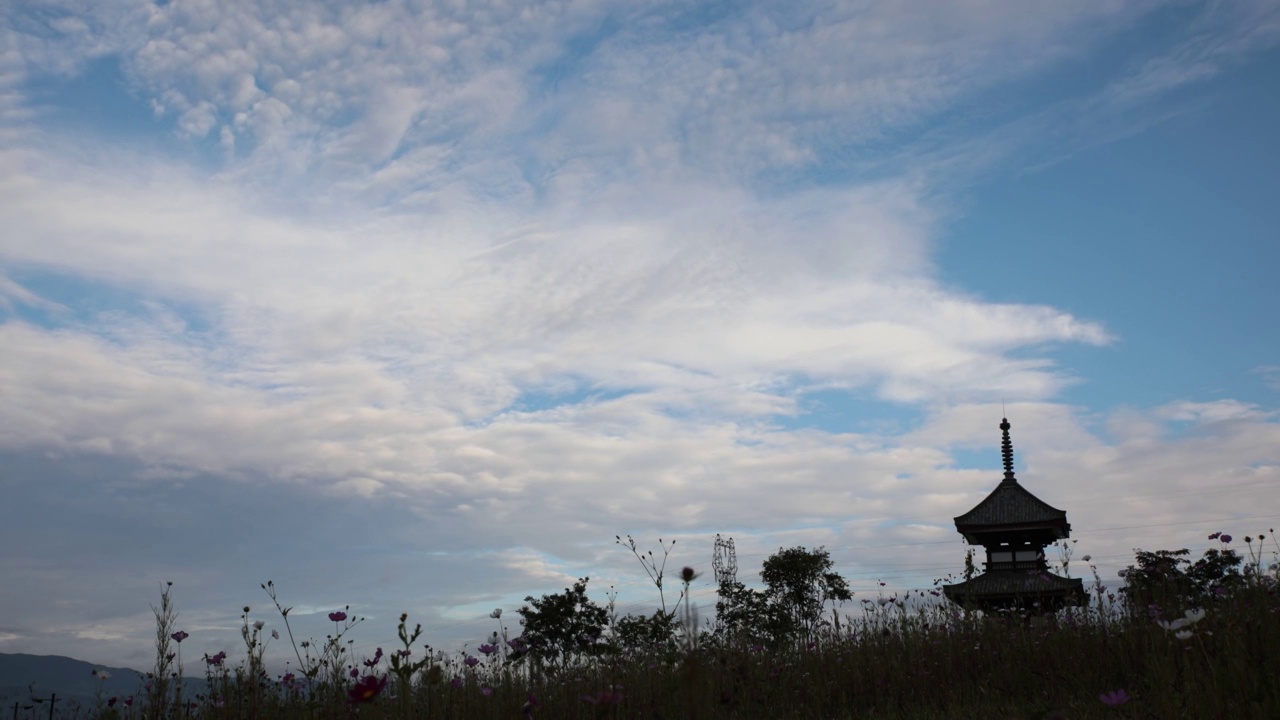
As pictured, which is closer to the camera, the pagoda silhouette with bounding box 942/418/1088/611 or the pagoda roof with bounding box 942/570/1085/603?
the pagoda roof with bounding box 942/570/1085/603

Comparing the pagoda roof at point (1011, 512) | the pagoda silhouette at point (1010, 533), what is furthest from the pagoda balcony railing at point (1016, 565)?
the pagoda roof at point (1011, 512)

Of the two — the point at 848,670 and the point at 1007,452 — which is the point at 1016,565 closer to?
the point at 1007,452

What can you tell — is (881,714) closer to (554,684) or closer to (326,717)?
(554,684)

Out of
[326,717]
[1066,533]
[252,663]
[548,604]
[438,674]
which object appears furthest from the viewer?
[548,604]

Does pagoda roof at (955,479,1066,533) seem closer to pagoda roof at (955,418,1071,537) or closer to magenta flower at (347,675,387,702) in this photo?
pagoda roof at (955,418,1071,537)

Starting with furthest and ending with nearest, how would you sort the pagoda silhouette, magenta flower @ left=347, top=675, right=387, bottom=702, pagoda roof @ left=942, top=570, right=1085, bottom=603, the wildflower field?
the pagoda silhouette, pagoda roof @ left=942, top=570, right=1085, bottom=603, the wildflower field, magenta flower @ left=347, top=675, right=387, bottom=702

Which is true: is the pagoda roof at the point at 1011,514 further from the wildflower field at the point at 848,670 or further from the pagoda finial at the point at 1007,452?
the wildflower field at the point at 848,670

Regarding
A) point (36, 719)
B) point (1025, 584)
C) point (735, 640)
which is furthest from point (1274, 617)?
point (1025, 584)

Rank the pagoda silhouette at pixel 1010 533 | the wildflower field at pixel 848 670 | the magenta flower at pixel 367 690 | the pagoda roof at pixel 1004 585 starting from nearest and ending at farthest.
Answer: the magenta flower at pixel 367 690 → the wildflower field at pixel 848 670 → the pagoda roof at pixel 1004 585 → the pagoda silhouette at pixel 1010 533

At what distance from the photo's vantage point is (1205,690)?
5590 mm

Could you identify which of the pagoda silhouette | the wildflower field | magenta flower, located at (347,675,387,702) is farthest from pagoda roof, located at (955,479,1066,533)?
magenta flower, located at (347,675,387,702)

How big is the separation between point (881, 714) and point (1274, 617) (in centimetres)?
318

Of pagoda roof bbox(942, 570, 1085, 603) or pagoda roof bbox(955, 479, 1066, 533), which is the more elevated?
pagoda roof bbox(955, 479, 1066, 533)

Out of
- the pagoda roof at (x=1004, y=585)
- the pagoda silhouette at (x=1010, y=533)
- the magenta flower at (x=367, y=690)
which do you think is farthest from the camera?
the pagoda silhouette at (x=1010, y=533)
